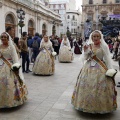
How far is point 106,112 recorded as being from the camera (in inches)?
165

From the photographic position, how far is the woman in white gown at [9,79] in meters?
4.48

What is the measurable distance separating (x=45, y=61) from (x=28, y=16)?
17080 mm

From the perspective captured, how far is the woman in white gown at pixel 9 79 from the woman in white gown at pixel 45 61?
142 inches

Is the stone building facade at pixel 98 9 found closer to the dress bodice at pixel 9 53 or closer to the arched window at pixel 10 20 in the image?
the arched window at pixel 10 20

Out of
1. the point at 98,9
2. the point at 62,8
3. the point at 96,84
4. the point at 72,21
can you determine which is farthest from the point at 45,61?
the point at 72,21

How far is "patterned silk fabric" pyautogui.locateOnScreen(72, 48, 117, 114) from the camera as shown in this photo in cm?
412

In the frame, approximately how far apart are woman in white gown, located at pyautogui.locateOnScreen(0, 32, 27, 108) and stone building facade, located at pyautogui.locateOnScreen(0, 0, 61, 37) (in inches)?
571

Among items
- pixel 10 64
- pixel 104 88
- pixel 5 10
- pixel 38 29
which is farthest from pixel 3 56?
Result: pixel 38 29

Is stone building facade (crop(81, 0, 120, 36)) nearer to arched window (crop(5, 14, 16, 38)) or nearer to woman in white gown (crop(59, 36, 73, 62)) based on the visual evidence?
arched window (crop(5, 14, 16, 38))

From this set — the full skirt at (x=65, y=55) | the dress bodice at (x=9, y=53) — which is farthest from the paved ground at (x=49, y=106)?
the full skirt at (x=65, y=55)

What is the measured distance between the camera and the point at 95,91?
412 centimetres

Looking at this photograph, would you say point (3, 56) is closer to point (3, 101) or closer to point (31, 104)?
point (3, 101)

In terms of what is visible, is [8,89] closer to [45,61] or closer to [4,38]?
[4,38]

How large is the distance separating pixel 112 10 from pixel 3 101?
162ft
